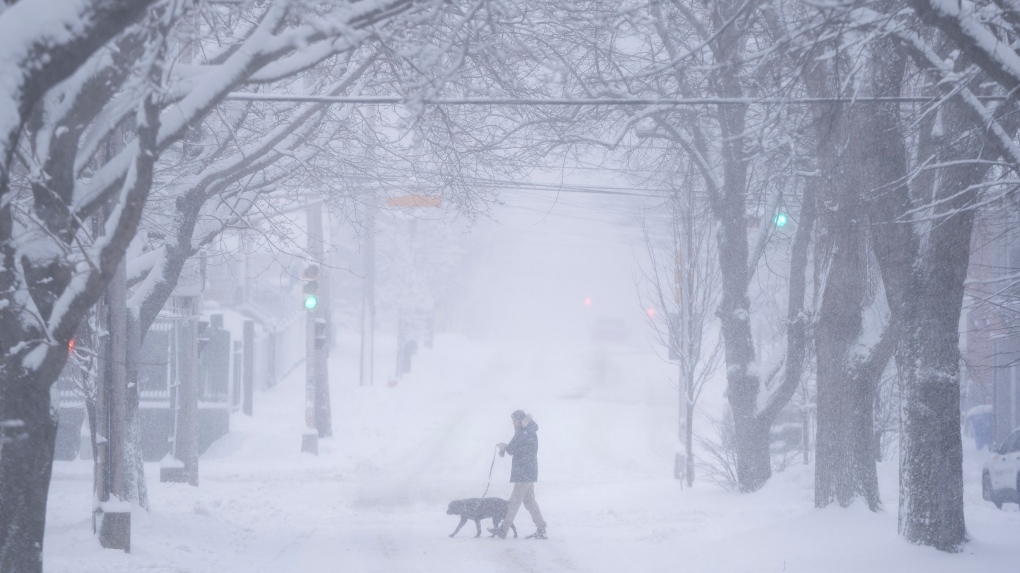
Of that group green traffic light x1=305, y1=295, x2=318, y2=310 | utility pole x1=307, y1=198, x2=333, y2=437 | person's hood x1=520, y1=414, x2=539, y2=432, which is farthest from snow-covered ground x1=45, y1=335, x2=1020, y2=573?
green traffic light x1=305, y1=295, x2=318, y2=310

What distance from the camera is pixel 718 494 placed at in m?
13.7

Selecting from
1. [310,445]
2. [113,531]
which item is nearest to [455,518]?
[113,531]

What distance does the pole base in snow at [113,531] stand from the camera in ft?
27.5

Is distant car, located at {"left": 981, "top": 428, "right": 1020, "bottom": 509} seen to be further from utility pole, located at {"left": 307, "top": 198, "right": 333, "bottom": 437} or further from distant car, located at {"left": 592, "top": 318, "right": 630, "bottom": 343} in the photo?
distant car, located at {"left": 592, "top": 318, "right": 630, "bottom": 343}

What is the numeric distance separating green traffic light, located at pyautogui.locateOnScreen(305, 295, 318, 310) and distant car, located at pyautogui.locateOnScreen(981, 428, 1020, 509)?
14.3m

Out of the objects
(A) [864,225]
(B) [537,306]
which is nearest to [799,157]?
(A) [864,225]

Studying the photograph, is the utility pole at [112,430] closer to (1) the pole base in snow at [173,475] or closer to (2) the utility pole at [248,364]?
(1) the pole base in snow at [173,475]

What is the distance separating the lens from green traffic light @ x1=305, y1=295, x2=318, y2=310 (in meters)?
20.3

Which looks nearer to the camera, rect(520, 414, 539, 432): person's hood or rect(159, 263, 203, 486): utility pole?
rect(520, 414, 539, 432): person's hood

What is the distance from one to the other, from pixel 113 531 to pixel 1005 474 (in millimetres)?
14818

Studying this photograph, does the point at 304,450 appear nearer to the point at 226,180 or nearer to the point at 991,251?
the point at 226,180

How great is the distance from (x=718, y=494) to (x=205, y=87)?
1078cm

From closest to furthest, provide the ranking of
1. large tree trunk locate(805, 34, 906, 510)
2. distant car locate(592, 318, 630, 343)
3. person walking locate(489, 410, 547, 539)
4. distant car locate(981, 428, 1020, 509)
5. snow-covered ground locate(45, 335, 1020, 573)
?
1. snow-covered ground locate(45, 335, 1020, 573)
2. large tree trunk locate(805, 34, 906, 510)
3. person walking locate(489, 410, 547, 539)
4. distant car locate(981, 428, 1020, 509)
5. distant car locate(592, 318, 630, 343)

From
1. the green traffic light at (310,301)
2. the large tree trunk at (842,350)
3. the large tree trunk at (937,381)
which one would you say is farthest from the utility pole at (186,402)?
the large tree trunk at (937,381)
